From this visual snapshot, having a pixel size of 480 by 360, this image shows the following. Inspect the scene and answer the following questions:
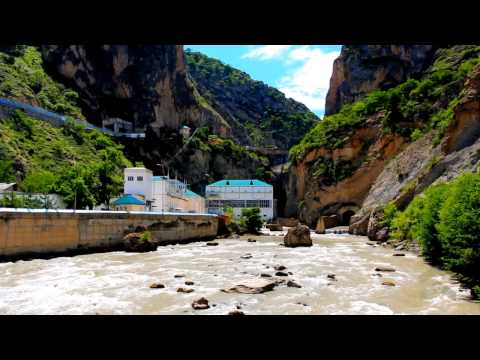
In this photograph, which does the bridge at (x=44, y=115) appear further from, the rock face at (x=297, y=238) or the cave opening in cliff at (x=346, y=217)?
the cave opening in cliff at (x=346, y=217)

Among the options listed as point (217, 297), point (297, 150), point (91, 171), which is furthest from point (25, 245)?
point (297, 150)

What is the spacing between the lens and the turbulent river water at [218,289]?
31.3 feet

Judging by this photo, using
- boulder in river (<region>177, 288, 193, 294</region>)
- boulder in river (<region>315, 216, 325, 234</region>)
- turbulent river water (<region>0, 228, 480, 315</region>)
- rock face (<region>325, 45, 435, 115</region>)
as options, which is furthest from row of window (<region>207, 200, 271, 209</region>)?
boulder in river (<region>177, 288, 193, 294</region>)

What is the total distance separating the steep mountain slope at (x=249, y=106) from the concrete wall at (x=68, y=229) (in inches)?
3430

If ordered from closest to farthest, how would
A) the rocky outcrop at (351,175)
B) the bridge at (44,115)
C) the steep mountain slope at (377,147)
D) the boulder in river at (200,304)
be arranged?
the boulder in river at (200,304) < the steep mountain slope at (377,147) < the bridge at (44,115) < the rocky outcrop at (351,175)

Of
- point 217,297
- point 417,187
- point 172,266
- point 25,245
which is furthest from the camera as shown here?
point 417,187

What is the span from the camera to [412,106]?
2045 inches

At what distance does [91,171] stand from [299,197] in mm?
36565

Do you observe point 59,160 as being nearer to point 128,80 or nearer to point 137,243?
point 137,243

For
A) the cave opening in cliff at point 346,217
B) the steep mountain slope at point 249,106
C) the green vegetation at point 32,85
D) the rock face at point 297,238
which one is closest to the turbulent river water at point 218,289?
the rock face at point 297,238

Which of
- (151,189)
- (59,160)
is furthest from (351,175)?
(59,160)
